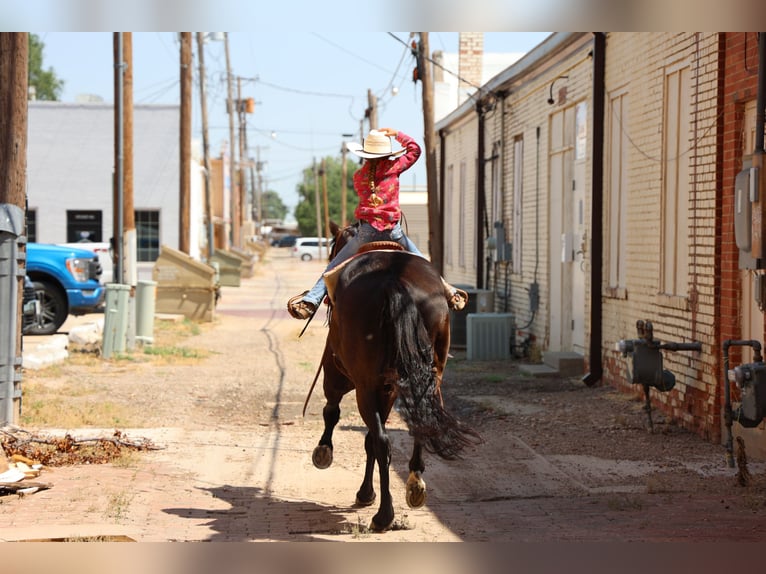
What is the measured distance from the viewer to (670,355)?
431 inches

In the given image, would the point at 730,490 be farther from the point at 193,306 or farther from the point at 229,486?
the point at 193,306

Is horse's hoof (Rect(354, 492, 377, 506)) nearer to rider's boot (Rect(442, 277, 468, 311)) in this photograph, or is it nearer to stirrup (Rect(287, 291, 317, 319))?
stirrup (Rect(287, 291, 317, 319))

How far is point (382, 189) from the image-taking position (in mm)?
8078

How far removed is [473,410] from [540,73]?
693 cm

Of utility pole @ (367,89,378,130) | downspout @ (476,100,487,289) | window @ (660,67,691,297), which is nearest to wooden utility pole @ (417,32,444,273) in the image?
downspout @ (476,100,487,289)

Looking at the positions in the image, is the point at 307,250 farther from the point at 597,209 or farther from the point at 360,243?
the point at 360,243

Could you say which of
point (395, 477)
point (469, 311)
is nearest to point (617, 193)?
point (395, 477)

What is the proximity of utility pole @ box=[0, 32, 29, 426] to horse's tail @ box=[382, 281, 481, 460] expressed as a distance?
436 cm

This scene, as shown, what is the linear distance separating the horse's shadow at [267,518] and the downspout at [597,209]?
610 centimetres

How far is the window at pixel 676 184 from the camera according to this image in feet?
35.2

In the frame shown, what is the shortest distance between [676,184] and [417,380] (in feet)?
17.2

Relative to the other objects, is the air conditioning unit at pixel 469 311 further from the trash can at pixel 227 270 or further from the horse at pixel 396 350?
the trash can at pixel 227 270

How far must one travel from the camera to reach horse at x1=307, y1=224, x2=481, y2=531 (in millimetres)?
6824
